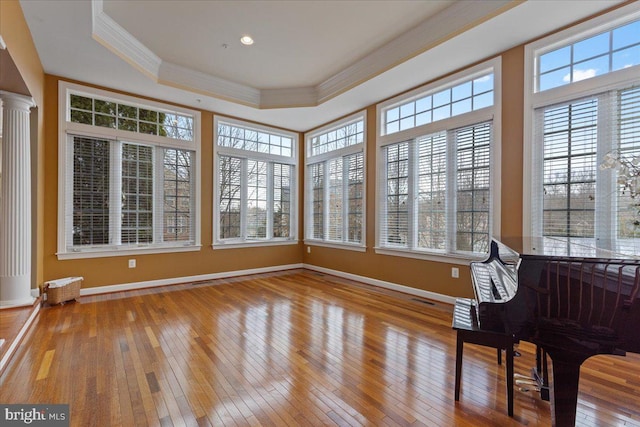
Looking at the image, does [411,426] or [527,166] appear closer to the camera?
[411,426]

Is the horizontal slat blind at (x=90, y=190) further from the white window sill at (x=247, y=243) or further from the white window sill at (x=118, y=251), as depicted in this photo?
the white window sill at (x=247, y=243)

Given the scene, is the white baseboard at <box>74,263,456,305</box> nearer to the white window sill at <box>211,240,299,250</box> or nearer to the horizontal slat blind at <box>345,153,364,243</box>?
the white window sill at <box>211,240,299,250</box>

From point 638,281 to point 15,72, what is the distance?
4793 millimetres

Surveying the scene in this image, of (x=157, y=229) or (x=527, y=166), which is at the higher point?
(x=527, y=166)

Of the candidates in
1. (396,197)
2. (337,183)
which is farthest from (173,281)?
(396,197)

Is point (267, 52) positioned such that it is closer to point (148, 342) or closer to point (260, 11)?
point (260, 11)

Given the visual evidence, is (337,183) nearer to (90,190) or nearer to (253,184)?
(253,184)

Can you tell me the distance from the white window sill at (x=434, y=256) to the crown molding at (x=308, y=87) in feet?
8.20

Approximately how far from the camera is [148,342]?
277 cm

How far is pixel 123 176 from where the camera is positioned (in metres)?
4.57

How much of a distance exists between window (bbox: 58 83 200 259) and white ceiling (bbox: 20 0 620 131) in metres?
0.38

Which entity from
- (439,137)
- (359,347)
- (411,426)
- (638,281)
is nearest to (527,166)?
(439,137)

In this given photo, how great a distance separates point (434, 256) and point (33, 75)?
17.5ft

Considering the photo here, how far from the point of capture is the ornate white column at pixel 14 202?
3.32m
